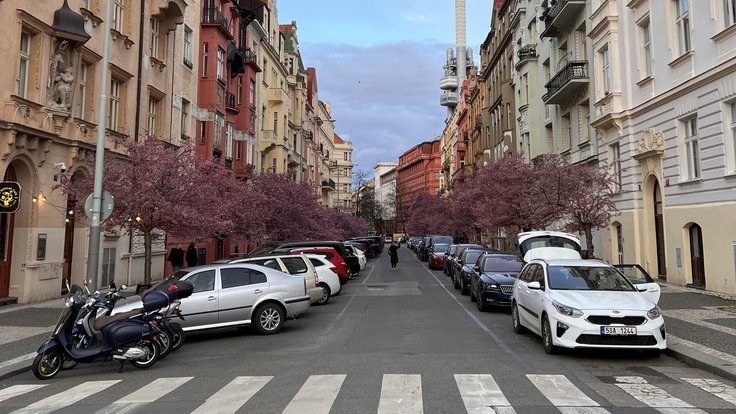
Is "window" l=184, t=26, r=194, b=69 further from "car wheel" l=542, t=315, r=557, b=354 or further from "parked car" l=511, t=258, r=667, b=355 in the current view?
"car wheel" l=542, t=315, r=557, b=354

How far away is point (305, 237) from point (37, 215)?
17453mm

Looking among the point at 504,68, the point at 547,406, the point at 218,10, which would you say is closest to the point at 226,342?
the point at 547,406

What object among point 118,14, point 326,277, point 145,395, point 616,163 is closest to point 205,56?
point 118,14

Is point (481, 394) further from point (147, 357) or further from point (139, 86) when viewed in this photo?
point (139, 86)

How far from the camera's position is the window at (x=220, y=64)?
3069 cm

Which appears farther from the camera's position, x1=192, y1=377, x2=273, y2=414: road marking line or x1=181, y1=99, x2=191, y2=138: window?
x1=181, y1=99, x2=191, y2=138: window

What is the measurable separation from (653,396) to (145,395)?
20.9 ft

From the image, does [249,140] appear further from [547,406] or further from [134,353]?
[547,406]

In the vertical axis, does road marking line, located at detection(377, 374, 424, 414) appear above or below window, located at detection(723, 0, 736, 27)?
below

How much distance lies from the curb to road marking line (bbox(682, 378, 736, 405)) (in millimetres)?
280

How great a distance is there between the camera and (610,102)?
23344mm

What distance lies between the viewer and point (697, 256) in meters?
17.9

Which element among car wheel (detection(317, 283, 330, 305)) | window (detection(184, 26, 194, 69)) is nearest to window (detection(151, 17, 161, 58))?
window (detection(184, 26, 194, 69))

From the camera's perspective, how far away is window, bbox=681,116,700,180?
18.0 metres
